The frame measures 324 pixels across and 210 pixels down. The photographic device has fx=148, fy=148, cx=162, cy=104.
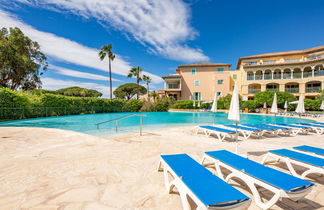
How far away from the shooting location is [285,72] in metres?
32.6

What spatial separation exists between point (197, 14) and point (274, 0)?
337 inches

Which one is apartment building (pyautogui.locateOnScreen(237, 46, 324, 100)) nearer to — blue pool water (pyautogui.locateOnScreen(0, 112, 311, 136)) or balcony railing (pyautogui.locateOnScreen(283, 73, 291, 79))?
balcony railing (pyautogui.locateOnScreen(283, 73, 291, 79))

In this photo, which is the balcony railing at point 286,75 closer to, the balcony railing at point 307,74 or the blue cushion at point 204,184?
the balcony railing at point 307,74

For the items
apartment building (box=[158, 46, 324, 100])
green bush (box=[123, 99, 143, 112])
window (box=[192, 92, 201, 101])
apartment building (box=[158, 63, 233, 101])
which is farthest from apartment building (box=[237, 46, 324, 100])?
green bush (box=[123, 99, 143, 112])

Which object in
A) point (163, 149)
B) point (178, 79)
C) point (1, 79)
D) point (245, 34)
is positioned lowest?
point (163, 149)

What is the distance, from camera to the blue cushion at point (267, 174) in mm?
2055

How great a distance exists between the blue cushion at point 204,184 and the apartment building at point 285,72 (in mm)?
34761

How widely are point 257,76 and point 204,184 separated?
37448mm

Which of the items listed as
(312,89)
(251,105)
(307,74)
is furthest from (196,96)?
(312,89)

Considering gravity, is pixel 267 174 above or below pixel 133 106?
below

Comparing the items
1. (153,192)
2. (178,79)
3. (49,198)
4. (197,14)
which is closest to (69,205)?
(49,198)

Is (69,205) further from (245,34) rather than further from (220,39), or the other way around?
(220,39)

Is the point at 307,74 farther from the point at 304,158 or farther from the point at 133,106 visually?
the point at 304,158

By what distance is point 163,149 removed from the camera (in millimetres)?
5250
